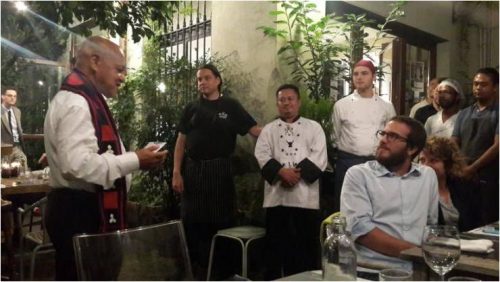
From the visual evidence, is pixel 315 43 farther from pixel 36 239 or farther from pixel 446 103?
pixel 36 239

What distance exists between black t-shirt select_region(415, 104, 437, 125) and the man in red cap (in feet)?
1.77

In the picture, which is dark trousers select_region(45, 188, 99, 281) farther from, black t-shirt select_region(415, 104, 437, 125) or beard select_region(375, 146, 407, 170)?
black t-shirt select_region(415, 104, 437, 125)

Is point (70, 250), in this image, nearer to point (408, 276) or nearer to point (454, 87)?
point (408, 276)

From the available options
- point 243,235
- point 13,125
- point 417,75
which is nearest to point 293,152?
point 243,235

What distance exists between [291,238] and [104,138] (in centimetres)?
167

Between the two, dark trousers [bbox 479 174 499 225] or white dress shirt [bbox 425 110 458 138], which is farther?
white dress shirt [bbox 425 110 458 138]

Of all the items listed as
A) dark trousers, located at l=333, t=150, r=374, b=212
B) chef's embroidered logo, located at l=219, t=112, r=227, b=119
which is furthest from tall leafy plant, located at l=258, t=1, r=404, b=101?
chef's embroidered logo, located at l=219, t=112, r=227, b=119

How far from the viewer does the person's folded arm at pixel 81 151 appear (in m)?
1.76

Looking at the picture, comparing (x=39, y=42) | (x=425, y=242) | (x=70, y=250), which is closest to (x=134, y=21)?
(x=39, y=42)

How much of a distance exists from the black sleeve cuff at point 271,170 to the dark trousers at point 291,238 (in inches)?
8.0

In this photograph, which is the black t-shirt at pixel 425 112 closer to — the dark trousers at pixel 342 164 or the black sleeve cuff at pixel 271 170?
the dark trousers at pixel 342 164

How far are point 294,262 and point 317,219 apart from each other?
1.05 ft

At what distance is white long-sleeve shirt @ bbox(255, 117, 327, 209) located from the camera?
3.11 metres

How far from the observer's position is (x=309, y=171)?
10.1ft
